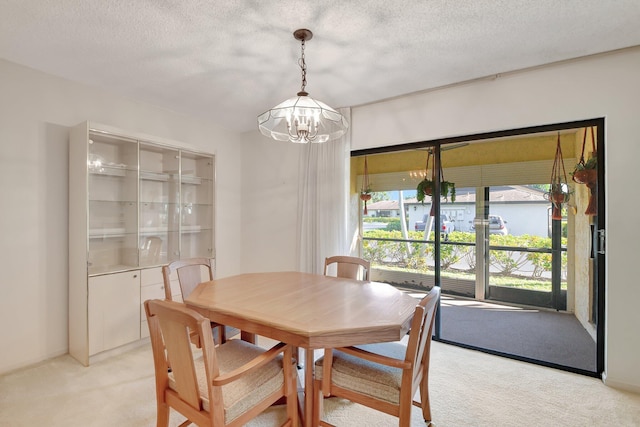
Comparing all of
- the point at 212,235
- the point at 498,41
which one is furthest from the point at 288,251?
the point at 498,41

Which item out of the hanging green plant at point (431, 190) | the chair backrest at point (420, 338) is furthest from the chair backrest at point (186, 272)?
the hanging green plant at point (431, 190)

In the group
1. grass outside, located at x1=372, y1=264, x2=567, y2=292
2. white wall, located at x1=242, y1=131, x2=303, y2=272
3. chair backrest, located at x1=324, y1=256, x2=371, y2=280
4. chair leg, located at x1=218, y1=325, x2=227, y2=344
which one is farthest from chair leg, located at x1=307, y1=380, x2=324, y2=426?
white wall, located at x1=242, y1=131, x2=303, y2=272

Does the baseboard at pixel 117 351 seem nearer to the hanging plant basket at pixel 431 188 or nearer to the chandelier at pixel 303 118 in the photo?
the chandelier at pixel 303 118

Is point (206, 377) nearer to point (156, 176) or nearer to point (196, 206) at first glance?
point (156, 176)

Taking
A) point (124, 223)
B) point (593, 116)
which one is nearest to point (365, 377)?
point (593, 116)

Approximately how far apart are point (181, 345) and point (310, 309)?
2.33 feet

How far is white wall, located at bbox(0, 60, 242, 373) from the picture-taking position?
2.53 meters

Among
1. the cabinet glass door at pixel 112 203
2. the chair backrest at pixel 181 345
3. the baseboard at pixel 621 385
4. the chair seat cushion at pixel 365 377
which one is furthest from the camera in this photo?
the cabinet glass door at pixel 112 203

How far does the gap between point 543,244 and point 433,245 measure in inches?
38.2

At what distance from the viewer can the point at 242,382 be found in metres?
1.54

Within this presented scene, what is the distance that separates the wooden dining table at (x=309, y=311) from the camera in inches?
59.0

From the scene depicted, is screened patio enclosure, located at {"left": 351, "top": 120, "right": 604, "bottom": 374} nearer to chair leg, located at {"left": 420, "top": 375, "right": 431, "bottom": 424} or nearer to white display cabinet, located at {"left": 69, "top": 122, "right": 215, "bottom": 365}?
chair leg, located at {"left": 420, "top": 375, "right": 431, "bottom": 424}

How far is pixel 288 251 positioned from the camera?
4105 millimetres

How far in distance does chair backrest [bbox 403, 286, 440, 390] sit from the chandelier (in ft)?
4.13
